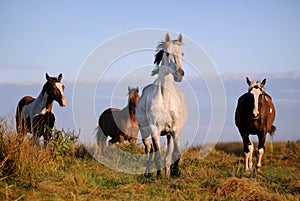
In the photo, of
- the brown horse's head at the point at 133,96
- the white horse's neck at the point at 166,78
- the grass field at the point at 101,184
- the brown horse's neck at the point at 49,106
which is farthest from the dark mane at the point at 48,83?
the white horse's neck at the point at 166,78

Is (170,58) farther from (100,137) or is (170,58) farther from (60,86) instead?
(100,137)

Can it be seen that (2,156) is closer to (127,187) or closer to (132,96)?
(127,187)

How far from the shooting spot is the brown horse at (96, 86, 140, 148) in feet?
43.8

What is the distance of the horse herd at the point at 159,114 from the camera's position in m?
8.60

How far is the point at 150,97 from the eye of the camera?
8820 mm

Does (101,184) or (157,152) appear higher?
(157,152)

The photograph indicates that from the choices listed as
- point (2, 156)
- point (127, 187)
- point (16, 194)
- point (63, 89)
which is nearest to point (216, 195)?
point (127, 187)

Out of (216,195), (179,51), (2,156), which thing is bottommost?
(216,195)

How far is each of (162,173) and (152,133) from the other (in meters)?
1.08

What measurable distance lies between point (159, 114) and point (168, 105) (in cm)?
26

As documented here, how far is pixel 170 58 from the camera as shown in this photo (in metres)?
8.65

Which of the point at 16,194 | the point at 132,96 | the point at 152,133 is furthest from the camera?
the point at 132,96

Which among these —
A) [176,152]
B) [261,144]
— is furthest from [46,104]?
[261,144]

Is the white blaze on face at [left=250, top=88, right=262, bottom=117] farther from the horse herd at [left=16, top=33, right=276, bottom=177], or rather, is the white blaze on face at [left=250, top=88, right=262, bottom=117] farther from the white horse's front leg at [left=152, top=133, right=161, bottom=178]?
the white horse's front leg at [left=152, top=133, right=161, bottom=178]
